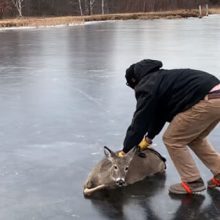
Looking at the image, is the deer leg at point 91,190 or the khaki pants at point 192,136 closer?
the khaki pants at point 192,136

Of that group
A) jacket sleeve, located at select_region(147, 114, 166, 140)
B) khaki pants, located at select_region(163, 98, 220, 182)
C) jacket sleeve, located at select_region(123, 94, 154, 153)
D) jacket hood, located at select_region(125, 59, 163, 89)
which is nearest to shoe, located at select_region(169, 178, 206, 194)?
khaki pants, located at select_region(163, 98, 220, 182)

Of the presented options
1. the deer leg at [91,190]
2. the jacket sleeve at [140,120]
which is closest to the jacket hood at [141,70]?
the jacket sleeve at [140,120]

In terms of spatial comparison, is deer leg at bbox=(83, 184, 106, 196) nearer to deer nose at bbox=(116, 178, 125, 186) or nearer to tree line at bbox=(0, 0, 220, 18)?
deer nose at bbox=(116, 178, 125, 186)

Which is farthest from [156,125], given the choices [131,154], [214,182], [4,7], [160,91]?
[4,7]

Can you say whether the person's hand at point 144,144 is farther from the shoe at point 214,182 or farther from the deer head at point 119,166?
the shoe at point 214,182

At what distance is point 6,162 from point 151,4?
7347 cm

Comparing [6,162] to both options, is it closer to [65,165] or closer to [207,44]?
[65,165]

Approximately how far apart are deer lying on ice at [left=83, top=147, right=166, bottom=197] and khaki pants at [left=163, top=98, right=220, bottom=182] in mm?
474

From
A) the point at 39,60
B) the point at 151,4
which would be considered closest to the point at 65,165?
the point at 39,60

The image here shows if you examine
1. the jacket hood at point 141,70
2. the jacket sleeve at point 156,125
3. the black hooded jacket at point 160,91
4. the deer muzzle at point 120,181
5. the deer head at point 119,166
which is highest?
the jacket hood at point 141,70

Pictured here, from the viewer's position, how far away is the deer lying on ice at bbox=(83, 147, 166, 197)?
5.39 m

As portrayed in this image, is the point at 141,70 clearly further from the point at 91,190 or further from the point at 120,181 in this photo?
the point at 91,190

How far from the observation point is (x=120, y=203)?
211 inches

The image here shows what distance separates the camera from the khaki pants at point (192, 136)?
5.13m
